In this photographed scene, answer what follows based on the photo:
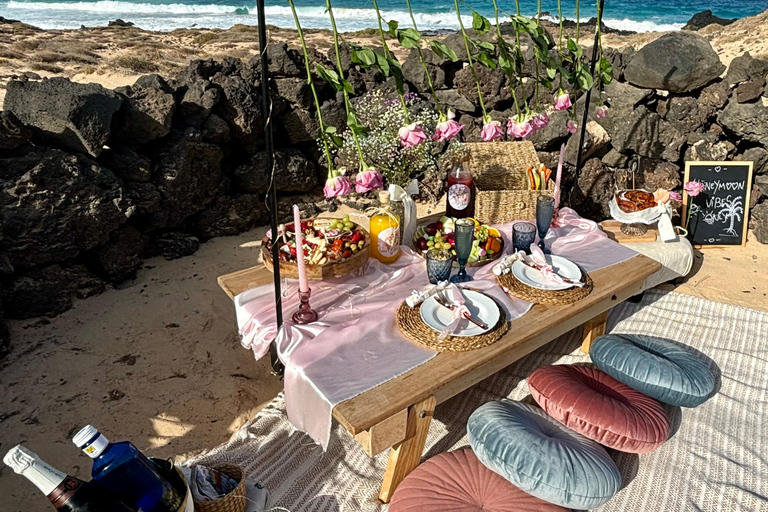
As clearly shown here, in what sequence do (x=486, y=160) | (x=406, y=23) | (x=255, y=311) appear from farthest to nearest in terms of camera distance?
1. (x=406, y=23)
2. (x=486, y=160)
3. (x=255, y=311)

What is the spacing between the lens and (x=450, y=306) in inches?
89.2

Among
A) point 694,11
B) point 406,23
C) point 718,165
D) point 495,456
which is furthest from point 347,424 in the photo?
point 694,11

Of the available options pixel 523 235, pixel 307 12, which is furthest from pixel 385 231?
pixel 307 12

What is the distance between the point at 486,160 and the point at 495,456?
220cm

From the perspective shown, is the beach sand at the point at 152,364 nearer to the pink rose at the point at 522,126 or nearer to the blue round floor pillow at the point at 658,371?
the blue round floor pillow at the point at 658,371

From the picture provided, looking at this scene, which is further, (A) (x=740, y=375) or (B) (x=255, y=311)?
(A) (x=740, y=375)

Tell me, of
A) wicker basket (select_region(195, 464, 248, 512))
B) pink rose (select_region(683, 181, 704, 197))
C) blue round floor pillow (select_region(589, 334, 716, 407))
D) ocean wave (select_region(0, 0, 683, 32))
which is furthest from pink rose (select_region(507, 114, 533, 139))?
ocean wave (select_region(0, 0, 683, 32))

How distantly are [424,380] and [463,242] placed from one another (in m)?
0.71

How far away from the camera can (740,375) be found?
2.88m

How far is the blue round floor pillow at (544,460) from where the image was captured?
185 centimetres

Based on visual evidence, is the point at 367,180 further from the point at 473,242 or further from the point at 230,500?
the point at 230,500

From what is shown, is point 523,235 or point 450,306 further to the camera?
point 523,235

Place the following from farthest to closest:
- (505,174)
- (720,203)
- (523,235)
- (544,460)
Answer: (720,203)
(505,174)
(523,235)
(544,460)

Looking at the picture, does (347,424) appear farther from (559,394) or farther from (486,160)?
(486,160)
